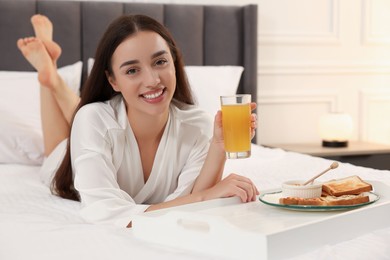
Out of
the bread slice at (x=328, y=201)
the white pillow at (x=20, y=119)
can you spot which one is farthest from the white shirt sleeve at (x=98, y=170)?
the white pillow at (x=20, y=119)

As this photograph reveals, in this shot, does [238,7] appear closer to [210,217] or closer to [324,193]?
[324,193]

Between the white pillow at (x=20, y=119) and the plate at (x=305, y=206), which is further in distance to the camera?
the white pillow at (x=20, y=119)

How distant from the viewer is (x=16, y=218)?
1694 millimetres

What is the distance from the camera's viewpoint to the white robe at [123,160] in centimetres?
170

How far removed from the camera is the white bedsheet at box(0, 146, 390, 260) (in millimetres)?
1209

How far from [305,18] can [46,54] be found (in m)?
1.85

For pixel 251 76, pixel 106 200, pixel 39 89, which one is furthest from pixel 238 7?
pixel 106 200

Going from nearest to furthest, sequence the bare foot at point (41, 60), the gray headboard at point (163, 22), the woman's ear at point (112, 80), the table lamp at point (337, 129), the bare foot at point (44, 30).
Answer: the woman's ear at point (112, 80) < the bare foot at point (41, 60) < the bare foot at point (44, 30) < the gray headboard at point (163, 22) < the table lamp at point (337, 129)

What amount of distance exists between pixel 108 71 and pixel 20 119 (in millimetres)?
1099

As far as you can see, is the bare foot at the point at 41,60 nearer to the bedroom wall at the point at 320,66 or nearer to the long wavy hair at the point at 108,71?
the long wavy hair at the point at 108,71

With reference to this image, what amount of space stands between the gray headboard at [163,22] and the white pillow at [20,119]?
252 millimetres

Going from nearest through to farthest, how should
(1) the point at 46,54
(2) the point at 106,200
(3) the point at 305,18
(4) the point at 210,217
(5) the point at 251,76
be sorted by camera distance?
(4) the point at 210,217 → (2) the point at 106,200 → (1) the point at 46,54 → (5) the point at 251,76 → (3) the point at 305,18

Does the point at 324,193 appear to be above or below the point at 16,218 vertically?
above

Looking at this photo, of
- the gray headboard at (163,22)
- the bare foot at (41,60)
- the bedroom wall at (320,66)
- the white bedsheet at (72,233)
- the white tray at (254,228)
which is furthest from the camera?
the bedroom wall at (320,66)
